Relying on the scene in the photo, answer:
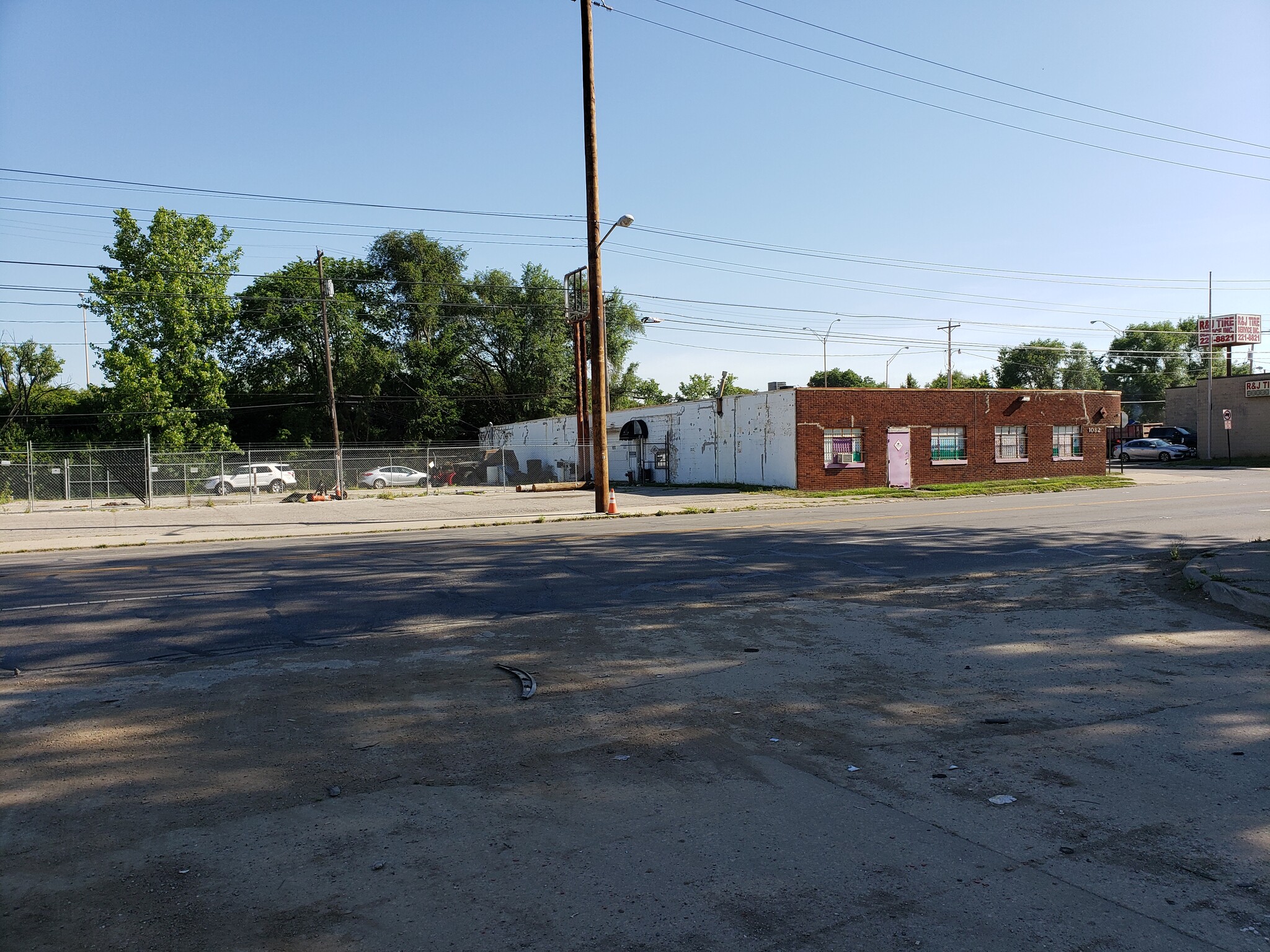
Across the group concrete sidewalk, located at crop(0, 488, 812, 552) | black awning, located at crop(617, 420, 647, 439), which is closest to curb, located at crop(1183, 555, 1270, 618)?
concrete sidewalk, located at crop(0, 488, 812, 552)

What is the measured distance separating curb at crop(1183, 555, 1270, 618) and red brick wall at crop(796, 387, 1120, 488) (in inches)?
939

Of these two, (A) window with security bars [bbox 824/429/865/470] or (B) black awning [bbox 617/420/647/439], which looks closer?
(A) window with security bars [bbox 824/429/865/470]

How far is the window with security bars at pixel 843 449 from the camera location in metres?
35.3

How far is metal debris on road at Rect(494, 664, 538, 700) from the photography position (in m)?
6.46

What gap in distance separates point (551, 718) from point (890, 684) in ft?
8.89

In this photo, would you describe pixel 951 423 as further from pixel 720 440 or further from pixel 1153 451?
pixel 1153 451

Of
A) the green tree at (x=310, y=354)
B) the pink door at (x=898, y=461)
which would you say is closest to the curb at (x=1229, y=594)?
the pink door at (x=898, y=461)

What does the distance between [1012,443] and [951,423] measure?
4.24m

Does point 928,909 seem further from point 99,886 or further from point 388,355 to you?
point 388,355

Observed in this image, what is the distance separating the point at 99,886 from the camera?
3725mm

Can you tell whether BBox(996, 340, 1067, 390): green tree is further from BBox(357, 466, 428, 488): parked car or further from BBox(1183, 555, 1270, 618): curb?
BBox(1183, 555, 1270, 618): curb

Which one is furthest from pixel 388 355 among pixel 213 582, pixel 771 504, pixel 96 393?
pixel 213 582

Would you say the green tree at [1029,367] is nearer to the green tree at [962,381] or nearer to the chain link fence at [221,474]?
the green tree at [962,381]

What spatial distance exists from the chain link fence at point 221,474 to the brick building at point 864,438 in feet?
16.5
